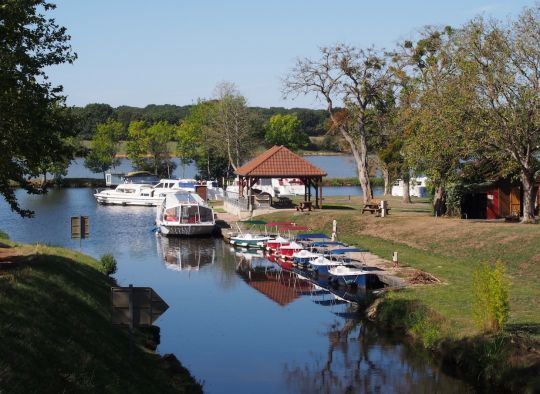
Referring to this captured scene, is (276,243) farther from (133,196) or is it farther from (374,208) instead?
(133,196)

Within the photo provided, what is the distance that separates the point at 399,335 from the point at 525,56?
74.2 ft

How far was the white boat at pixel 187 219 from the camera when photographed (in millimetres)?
55188

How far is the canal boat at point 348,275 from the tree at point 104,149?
305ft

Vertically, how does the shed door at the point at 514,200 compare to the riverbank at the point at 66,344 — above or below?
above

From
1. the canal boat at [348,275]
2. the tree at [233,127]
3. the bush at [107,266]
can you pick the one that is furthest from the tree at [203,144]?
the canal boat at [348,275]

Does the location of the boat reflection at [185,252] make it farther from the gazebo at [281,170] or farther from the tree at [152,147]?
the tree at [152,147]

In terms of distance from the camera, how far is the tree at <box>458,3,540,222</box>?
41531 mm

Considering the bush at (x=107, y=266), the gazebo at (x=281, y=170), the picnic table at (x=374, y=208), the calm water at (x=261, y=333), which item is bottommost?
the calm water at (x=261, y=333)

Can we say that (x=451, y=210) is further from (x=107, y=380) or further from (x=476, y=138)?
(x=107, y=380)

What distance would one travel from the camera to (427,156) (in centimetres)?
4762

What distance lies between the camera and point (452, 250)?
129 feet

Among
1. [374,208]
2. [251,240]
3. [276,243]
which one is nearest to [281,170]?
[374,208]

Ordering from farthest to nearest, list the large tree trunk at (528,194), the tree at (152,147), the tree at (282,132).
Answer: the tree at (282,132) < the tree at (152,147) < the large tree trunk at (528,194)

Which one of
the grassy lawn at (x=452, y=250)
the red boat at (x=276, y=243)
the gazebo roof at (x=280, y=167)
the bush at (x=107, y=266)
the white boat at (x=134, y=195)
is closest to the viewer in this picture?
the grassy lawn at (x=452, y=250)
